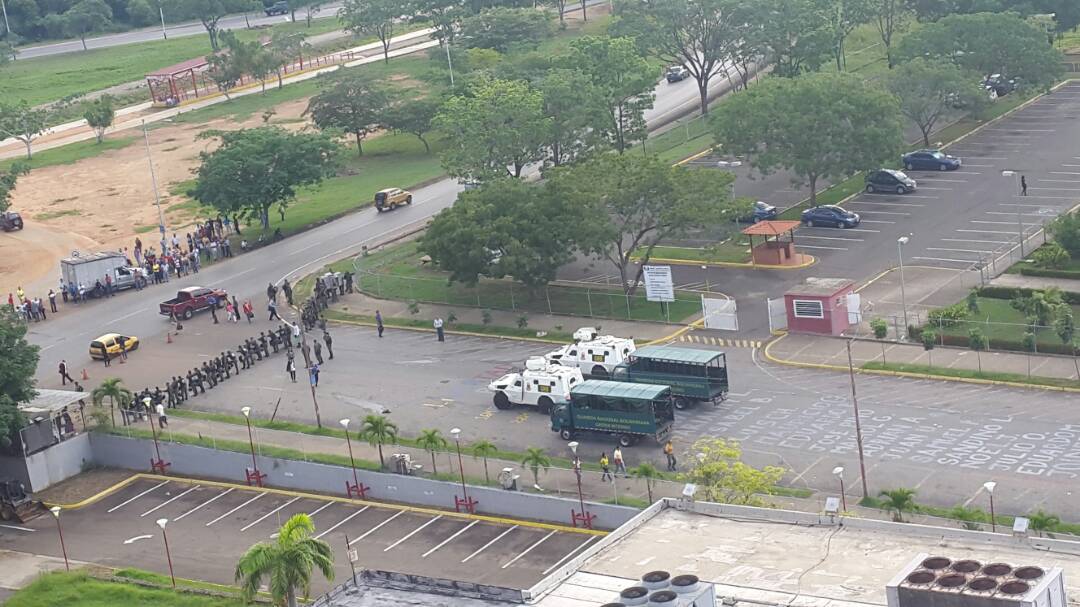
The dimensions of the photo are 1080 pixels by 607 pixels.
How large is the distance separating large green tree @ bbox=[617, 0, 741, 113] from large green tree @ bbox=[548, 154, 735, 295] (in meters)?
38.4

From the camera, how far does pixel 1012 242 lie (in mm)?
85625

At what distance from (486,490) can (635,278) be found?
26.9 meters

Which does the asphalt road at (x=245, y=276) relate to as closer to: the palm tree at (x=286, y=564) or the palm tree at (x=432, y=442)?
the palm tree at (x=432, y=442)

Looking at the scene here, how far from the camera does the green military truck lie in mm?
64125

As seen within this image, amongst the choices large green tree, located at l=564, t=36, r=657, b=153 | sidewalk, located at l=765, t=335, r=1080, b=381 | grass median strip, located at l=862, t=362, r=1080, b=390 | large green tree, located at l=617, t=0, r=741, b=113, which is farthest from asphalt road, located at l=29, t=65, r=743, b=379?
grass median strip, located at l=862, t=362, r=1080, b=390

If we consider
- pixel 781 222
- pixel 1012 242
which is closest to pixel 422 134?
pixel 781 222

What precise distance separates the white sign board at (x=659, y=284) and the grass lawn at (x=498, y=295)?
2.91ft

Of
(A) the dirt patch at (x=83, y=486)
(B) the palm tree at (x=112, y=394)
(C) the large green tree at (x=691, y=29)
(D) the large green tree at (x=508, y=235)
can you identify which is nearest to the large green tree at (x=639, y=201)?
(D) the large green tree at (x=508, y=235)

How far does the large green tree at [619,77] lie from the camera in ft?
357

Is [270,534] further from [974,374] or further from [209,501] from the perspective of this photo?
[974,374]

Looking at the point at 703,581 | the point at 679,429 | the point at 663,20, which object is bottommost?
the point at 679,429

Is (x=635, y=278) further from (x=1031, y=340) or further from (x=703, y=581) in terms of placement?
(x=703, y=581)

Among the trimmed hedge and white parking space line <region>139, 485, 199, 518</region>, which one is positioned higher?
the trimmed hedge

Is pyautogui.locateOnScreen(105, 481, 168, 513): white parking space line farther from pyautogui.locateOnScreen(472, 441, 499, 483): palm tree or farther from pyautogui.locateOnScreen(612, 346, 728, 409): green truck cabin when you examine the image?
pyautogui.locateOnScreen(612, 346, 728, 409): green truck cabin
